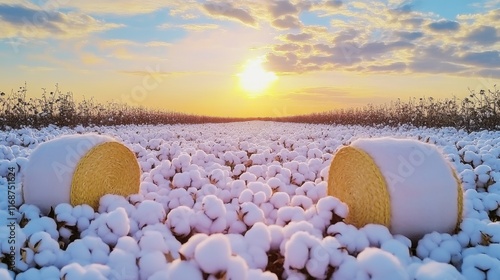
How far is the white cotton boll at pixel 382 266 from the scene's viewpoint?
2.63 m

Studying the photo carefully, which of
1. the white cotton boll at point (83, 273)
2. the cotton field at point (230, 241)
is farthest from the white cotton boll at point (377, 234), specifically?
the white cotton boll at point (83, 273)

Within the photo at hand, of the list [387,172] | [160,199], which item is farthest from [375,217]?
[160,199]

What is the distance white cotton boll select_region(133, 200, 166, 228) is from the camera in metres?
4.02

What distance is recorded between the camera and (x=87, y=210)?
405cm

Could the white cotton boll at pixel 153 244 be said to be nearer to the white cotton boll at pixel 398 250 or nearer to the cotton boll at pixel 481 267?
the white cotton boll at pixel 398 250

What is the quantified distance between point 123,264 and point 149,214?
1003 mm

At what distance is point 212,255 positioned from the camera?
7.59 feet

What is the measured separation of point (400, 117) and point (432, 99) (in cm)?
233

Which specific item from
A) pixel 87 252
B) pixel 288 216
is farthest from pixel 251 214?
pixel 87 252

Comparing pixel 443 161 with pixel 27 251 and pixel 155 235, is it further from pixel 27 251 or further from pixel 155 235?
pixel 27 251

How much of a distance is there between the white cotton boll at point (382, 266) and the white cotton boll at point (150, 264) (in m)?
1.29

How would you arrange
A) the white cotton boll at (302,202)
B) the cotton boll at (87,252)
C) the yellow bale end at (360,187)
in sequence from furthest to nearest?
the white cotton boll at (302,202) → the yellow bale end at (360,187) → the cotton boll at (87,252)

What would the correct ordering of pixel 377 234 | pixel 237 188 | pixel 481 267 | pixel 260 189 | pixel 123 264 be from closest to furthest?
pixel 123 264 → pixel 481 267 → pixel 377 234 → pixel 260 189 → pixel 237 188

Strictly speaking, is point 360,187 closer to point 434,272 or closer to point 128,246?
point 434,272
